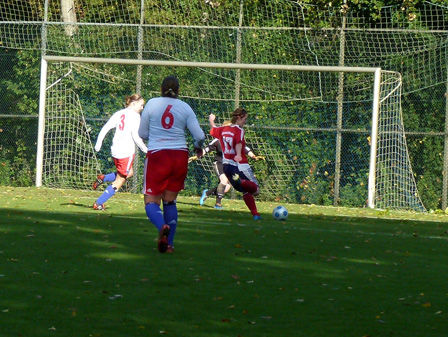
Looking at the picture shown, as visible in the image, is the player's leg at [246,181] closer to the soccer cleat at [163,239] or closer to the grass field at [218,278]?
the grass field at [218,278]

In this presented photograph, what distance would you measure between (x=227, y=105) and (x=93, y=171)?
3332mm

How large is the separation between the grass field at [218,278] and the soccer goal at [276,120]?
16.9 feet

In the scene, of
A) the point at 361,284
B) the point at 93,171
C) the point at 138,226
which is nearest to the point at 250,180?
the point at 138,226

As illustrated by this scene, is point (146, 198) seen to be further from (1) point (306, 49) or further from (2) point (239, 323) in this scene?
(1) point (306, 49)

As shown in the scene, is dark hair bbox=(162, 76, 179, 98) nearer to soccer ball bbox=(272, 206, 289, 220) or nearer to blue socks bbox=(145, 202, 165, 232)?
blue socks bbox=(145, 202, 165, 232)

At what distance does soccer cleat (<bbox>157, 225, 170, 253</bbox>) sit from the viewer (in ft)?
28.4

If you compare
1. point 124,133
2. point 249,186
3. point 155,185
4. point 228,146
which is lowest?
point 249,186

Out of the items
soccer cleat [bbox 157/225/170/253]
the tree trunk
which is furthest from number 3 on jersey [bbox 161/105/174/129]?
the tree trunk

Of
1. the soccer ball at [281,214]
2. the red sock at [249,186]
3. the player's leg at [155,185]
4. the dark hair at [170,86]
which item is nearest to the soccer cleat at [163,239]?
the player's leg at [155,185]

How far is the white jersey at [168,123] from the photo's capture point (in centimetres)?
904

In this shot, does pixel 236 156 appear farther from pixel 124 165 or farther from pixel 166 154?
pixel 166 154

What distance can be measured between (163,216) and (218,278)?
1.76m

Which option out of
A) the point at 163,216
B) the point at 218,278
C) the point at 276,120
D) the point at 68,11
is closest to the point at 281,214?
the point at 163,216

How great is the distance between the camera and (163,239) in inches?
346
